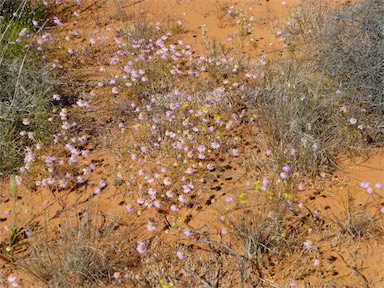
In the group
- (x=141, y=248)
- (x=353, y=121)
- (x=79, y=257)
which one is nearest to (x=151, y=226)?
(x=141, y=248)

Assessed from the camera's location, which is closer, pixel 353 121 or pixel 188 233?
pixel 188 233

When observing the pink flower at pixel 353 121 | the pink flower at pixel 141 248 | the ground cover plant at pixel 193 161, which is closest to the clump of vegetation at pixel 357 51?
the ground cover plant at pixel 193 161

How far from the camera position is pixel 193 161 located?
3.85 meters

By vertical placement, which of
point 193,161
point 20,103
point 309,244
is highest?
point 20,103

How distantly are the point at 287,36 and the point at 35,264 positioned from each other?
13.0ft

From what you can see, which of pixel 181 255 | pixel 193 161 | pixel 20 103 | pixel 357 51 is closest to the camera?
pixel 181 255

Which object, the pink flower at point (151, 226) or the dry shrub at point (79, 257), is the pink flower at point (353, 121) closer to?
the pink flower at point (151, 226)

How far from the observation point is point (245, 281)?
2.95 m

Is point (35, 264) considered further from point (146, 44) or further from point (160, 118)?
point (146, 44)

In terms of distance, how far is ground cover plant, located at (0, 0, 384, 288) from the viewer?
3033mm

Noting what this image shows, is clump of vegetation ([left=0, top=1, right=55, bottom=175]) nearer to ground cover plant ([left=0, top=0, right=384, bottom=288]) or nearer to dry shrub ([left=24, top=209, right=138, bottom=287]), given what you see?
ground cover plant ([left=0, top=0, right=384, bottom=288])

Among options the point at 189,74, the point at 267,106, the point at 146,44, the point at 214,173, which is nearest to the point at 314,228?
the point at 214,173

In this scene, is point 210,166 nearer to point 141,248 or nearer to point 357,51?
point 141,248

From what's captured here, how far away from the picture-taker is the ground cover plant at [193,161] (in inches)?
119
